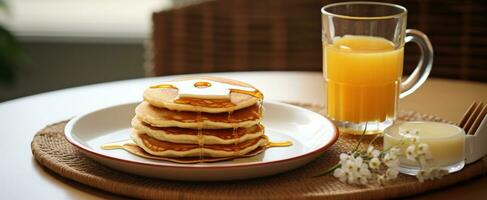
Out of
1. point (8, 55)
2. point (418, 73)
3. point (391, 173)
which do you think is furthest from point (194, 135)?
point (8, 55)

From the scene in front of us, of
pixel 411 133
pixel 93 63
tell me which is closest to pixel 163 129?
pixel 411 133

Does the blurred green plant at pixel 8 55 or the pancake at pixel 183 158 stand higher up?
the pancake at pixel 183 158

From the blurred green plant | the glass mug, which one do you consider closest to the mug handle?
the glass mug

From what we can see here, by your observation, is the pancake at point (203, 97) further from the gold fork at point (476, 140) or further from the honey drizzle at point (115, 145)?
the gold fork at point (476, 140)

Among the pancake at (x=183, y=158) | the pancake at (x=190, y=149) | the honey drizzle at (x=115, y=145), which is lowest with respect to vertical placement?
the honey drizzle at (x=115, y=145)

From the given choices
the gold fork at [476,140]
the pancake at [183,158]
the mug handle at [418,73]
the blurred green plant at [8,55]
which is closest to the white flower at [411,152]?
the gold fork at [476,140]

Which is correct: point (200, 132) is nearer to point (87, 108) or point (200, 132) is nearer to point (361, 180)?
point (361, 180)

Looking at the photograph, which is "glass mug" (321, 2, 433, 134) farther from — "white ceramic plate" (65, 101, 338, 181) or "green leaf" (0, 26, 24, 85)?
"green leaf" (0, 26, 24, 85)
